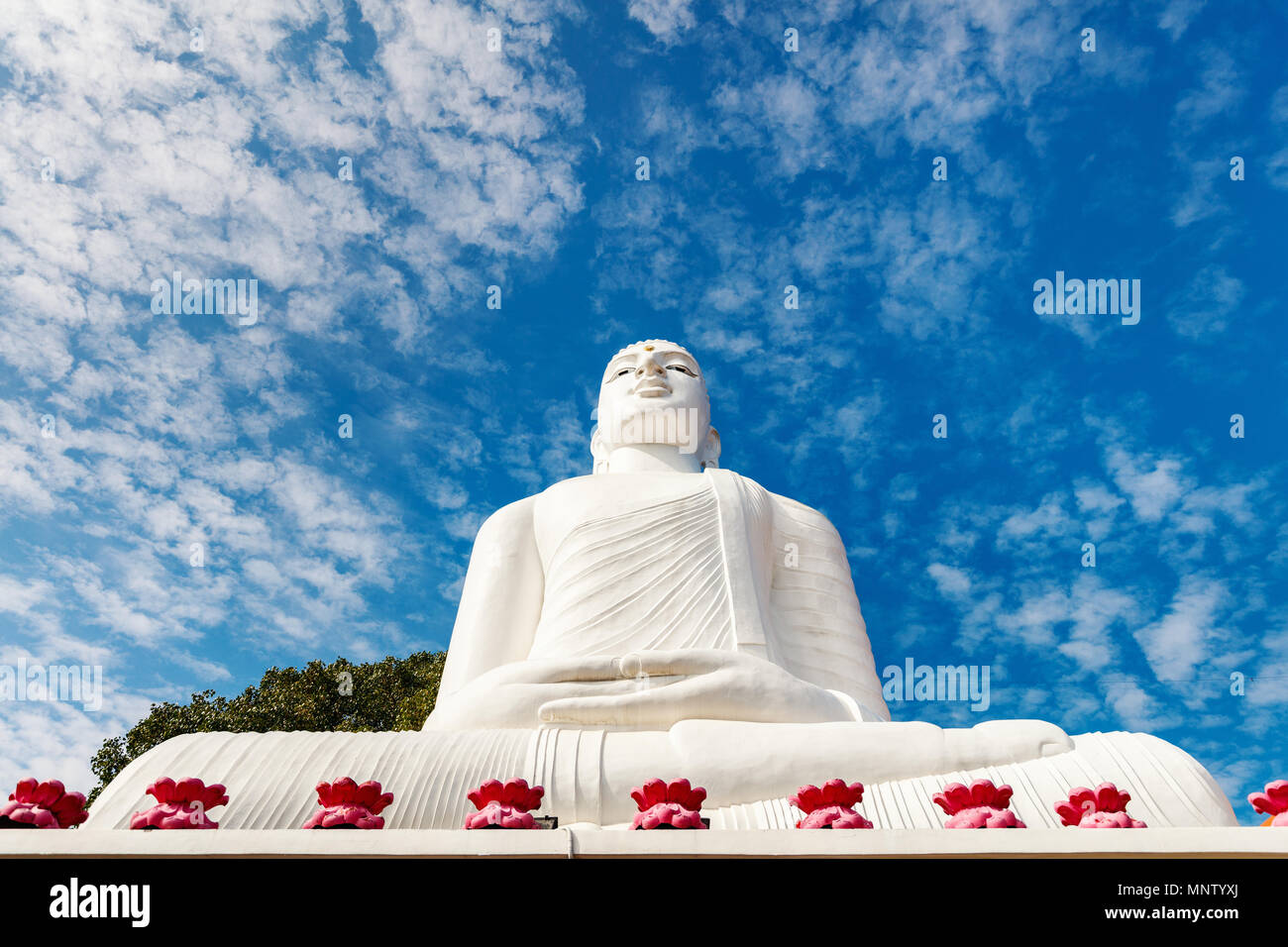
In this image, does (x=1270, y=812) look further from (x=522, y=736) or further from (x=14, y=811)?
(x=14, y=811)

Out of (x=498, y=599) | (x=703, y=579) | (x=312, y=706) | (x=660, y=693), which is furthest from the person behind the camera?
(x=312, y=706)

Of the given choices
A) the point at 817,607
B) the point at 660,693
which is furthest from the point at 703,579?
the point at 660,693

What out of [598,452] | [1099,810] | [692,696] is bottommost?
[1099,810]

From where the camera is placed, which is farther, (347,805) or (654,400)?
(654,400)

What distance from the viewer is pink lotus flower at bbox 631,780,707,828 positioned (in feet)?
8.63

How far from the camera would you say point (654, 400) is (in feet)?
26.0

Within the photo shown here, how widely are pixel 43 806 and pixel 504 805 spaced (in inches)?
50.0

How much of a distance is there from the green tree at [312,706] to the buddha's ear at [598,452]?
22.2 ft

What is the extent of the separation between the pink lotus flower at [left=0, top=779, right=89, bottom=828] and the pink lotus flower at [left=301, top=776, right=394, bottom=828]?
710 millimetres

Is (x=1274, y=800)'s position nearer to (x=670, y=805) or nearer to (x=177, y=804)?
(x=670, y=805)

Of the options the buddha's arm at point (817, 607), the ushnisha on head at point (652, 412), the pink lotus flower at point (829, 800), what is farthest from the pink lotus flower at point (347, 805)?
the ushnisha on head at point (652, 412)

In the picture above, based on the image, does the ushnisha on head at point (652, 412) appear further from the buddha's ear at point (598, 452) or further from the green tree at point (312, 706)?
the green tree at point (312, 706)

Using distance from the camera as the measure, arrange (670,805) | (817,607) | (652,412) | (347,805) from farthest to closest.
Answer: (652,412), (817,607), (347,805), (670,805)
